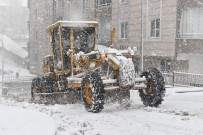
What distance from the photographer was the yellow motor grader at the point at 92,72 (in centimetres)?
1312

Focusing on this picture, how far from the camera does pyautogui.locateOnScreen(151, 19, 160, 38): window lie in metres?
30.4

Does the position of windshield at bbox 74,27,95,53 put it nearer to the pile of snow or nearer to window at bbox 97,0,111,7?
window at bbox 97,0,111,7

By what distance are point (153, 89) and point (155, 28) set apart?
1729cm

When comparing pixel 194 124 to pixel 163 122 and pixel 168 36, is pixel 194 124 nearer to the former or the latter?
pixel 163 122

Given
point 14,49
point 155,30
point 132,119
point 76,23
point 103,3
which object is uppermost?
point 103,3

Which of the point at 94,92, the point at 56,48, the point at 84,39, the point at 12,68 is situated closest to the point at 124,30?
the point at 56,48

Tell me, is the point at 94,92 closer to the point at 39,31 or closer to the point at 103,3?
the point at 103,3

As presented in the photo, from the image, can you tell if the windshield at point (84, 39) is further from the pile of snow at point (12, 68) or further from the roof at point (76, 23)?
the pile of snow at point (12, 68)

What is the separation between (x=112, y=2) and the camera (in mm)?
36812

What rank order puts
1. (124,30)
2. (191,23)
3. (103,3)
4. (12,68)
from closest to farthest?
(191,23) → (124,30) → (103,3) → (12,68)

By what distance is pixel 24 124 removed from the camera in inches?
381

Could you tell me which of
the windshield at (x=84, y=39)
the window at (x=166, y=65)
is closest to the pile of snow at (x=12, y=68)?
the window at (x=166, y=65)

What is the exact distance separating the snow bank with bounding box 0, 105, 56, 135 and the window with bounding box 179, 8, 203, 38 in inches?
742

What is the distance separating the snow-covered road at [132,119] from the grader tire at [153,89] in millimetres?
261
